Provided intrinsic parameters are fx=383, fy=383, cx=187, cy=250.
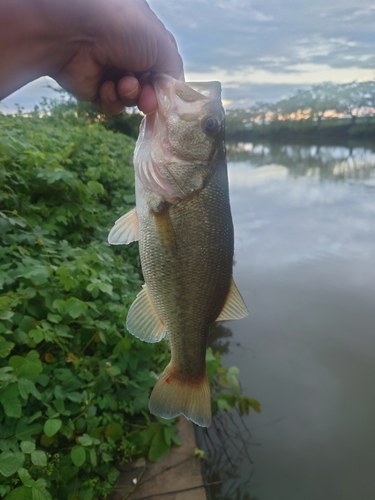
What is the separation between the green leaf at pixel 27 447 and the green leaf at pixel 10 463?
8cm

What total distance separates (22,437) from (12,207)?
1922 millimetres

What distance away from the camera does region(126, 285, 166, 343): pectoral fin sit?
5.80 ft

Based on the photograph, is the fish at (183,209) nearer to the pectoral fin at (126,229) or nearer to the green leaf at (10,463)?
the pectoral fin at (126,229)

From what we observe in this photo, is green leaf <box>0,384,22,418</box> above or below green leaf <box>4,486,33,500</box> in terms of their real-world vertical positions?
above

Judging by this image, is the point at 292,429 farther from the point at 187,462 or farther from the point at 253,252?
the point at 253,252

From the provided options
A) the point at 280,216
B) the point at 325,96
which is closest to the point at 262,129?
the point at 325,96

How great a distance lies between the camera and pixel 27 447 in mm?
1797

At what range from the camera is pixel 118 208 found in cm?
522

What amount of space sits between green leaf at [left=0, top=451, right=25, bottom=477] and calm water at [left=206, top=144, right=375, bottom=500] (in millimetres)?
2120

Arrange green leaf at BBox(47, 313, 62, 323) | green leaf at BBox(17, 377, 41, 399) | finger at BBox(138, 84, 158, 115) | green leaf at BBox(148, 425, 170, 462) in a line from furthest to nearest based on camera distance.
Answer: green leaf at BBox(148, 425, 170, 462) → green leaf at BBox(47, 313, 62, 323) → green leaf at BBox(17, 377, 41, 399) → finger at BBox(138, 84, 158, 115)

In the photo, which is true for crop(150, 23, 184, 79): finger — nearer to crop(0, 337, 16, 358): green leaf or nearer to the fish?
the fish

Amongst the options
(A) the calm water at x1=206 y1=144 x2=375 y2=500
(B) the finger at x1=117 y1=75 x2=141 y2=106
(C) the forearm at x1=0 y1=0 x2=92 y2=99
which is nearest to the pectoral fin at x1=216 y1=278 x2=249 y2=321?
(B) the finger at x1=117 y1=75 x2=141 y2=106

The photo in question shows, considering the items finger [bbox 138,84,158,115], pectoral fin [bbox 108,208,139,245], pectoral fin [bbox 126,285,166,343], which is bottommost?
pectoral fin [bbox 126,285,166,343]

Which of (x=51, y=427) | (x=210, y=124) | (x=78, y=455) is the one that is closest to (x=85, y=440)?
(x=78, y=455)
